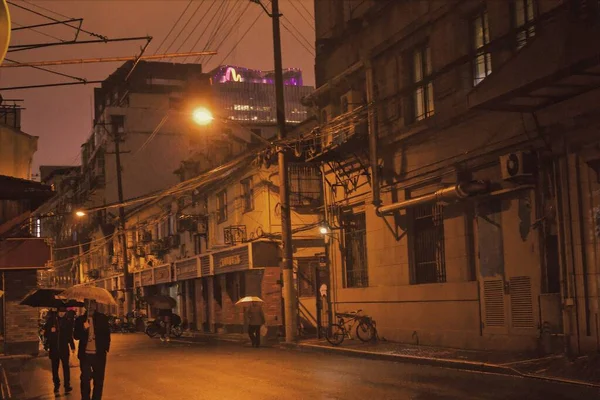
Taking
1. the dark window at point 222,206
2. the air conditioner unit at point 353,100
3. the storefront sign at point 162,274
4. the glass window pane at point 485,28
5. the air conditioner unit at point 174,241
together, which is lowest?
the storefront sign at point 162,274

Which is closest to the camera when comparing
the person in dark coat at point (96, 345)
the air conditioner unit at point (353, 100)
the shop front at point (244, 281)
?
the person in dark coat at point (96, 345)

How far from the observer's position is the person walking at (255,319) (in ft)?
88.4

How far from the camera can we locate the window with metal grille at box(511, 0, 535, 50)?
18.0 metres

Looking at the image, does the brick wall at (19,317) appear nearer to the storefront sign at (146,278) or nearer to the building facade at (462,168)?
the building facade at (462,168)

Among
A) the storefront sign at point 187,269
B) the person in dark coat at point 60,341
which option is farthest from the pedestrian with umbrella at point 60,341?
the storefront sign at point 187,269

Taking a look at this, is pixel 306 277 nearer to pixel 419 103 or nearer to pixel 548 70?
pixel 419 103

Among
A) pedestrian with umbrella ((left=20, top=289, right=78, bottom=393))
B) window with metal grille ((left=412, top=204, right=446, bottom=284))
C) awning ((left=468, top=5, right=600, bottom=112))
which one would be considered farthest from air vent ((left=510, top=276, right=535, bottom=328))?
pedestrian with umbrella ((left=20, top=289, right=78, bottom=393))

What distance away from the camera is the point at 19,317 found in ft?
93.9

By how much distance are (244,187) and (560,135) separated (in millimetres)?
21019

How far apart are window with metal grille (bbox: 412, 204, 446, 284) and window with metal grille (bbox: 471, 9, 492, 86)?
4072 millimetres

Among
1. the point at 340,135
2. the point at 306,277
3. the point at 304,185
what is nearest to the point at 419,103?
the point at 340,135

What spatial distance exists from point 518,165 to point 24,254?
19.1m

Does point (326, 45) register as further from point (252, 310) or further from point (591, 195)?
point (591, 195)

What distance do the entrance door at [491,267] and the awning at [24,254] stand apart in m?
16.7
